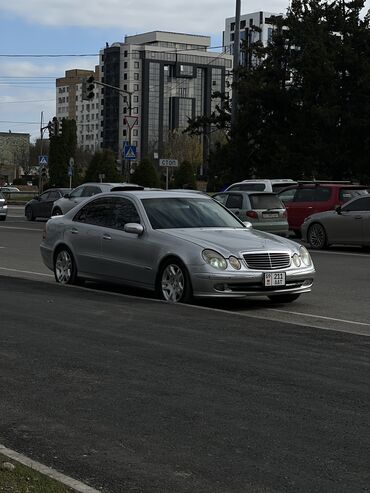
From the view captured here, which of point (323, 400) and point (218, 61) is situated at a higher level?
point (218, 61)

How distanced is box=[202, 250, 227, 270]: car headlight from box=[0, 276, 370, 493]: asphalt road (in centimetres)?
121

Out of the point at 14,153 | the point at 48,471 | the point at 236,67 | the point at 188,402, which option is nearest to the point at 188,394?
the point at 188,402

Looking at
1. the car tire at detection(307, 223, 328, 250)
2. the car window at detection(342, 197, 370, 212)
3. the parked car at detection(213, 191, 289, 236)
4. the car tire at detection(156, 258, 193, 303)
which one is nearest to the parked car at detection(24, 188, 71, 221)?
the parked car at detection(213, 191, 289, 236)

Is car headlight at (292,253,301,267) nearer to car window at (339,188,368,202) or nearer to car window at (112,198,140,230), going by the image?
car window at (112,198,140,230)

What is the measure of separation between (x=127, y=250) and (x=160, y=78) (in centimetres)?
18391

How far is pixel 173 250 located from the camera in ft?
40.7

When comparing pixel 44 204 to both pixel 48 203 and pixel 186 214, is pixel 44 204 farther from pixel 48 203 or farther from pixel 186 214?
pixel 186 214

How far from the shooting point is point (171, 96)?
645 feet

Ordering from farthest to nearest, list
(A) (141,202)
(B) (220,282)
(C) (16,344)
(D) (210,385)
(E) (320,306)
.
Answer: (A) (141,202)
(E) (320,306)
(B) (220,282)
(C) (16,344)
(D) (210,385)

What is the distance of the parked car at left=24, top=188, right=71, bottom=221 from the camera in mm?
39938

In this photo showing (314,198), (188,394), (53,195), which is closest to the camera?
(188,394)

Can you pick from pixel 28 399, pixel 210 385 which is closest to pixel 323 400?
pixel 210 385

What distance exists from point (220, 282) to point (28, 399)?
5378mm

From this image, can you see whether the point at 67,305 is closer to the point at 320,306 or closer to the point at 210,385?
the point at 320,306
